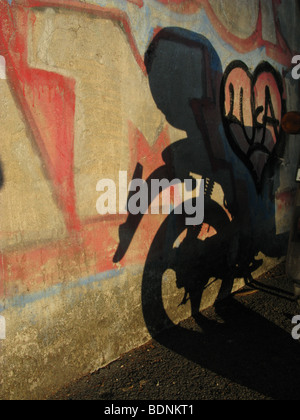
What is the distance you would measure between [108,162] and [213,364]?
5.20ft

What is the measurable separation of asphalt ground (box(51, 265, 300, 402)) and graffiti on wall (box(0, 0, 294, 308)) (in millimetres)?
718

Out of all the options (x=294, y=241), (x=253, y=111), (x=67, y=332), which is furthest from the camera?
(x=253, y=111)

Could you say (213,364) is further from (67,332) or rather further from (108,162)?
(108,162)

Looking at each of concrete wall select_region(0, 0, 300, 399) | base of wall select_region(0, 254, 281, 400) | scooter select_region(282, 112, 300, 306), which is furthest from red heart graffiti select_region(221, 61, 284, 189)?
base of wall select_region(0, 254, 281, 400)

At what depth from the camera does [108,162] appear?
2.62m

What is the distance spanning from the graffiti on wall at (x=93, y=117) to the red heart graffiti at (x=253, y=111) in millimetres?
112

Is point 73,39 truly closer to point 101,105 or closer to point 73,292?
point 101,105

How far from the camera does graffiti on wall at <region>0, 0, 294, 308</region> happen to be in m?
2.18

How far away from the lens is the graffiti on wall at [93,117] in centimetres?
218

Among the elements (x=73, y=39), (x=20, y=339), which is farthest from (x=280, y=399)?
(x=73, y=39)

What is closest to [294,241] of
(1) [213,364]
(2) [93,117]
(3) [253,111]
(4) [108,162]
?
(1) [213,364]

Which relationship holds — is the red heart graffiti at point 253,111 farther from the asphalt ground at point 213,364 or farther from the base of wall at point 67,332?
the base of wall at point 67,332

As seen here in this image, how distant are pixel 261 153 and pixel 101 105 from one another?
236 centimetres

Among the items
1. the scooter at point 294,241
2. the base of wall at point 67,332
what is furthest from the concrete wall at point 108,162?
the scooter at point 294,241
